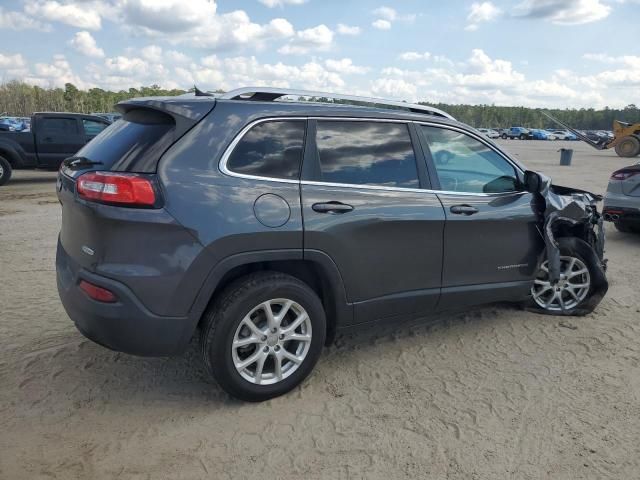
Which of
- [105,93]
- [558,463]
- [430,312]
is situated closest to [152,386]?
[430,312]

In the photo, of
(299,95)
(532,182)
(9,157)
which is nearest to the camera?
(299,95)

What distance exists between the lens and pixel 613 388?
344 centimetres

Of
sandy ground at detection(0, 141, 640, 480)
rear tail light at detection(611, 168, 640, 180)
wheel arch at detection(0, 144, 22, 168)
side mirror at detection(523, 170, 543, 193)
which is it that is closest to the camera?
sandy ground at detection(0, 141, 640, 480)

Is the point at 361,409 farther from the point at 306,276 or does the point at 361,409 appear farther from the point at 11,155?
the point at 11,155

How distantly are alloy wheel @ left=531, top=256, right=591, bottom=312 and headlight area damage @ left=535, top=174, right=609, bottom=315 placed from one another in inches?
1.0

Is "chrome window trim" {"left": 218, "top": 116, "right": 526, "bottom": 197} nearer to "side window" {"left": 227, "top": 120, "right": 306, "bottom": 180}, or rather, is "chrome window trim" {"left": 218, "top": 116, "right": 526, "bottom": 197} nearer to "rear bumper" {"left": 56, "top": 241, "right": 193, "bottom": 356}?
"side window" {"left": 227, "top": 120, "right": 306, "bottom": 180}

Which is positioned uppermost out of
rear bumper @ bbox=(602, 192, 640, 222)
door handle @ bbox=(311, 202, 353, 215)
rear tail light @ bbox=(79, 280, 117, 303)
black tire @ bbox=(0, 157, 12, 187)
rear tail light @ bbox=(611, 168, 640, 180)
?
door handle @ bbox=(311, 202, 353, 215)

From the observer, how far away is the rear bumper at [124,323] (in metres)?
2.82

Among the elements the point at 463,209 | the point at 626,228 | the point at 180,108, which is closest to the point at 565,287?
the point at 463,209

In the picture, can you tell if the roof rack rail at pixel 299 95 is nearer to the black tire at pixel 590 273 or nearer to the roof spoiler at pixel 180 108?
the roof spoiler at pixel 180 108

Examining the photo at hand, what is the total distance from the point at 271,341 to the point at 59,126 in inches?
507

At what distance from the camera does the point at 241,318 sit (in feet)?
9.93

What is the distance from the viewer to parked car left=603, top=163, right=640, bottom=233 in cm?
709

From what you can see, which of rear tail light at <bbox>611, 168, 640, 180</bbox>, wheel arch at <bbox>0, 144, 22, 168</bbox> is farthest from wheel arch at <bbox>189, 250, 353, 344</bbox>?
wheel arch at <bbox>0, 144, 22, 168</bbox>
